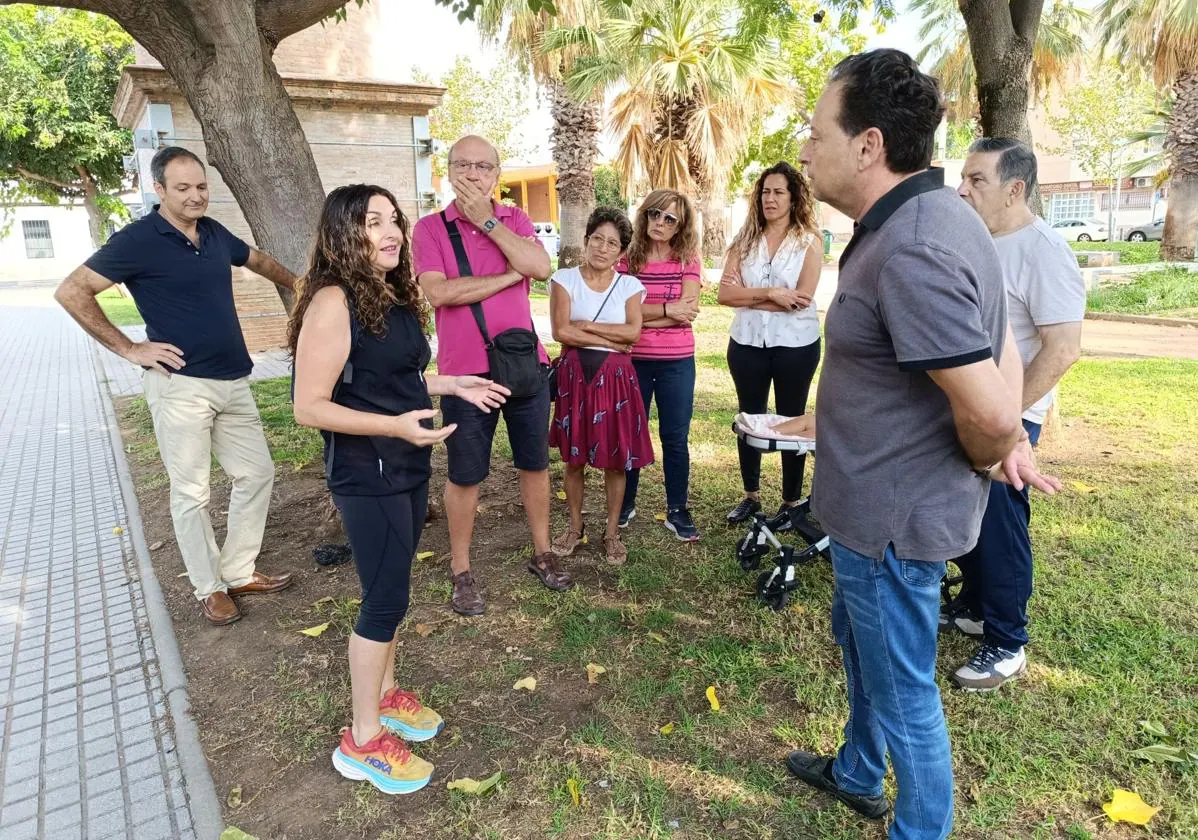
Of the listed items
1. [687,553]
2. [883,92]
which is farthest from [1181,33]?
[883,92]

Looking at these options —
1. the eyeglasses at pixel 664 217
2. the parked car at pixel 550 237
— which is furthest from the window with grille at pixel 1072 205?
the eyeglasses at pixel 664 217

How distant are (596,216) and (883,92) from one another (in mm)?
2609

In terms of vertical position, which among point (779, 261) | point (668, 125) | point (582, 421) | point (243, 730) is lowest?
point (243, 730)

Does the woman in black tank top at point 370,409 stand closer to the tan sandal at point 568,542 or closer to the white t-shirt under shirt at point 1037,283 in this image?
the tan sandal at point 568,542

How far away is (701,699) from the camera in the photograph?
3.05 m

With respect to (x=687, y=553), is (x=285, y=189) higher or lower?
higher

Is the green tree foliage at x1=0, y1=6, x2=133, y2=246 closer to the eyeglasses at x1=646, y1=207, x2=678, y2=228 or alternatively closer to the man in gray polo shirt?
the eyeglasses at x1=646, y1=207, x2=678, y2=228

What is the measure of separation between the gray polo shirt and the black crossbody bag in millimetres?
1889

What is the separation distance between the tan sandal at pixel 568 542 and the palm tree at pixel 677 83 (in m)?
10.5

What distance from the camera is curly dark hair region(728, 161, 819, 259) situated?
14.0 feet

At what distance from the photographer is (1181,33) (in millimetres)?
16203

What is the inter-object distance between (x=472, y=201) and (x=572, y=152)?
500 inches

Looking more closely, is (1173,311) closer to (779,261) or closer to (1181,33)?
(1181,33)

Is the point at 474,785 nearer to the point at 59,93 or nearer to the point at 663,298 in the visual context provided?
the point at 663,298
